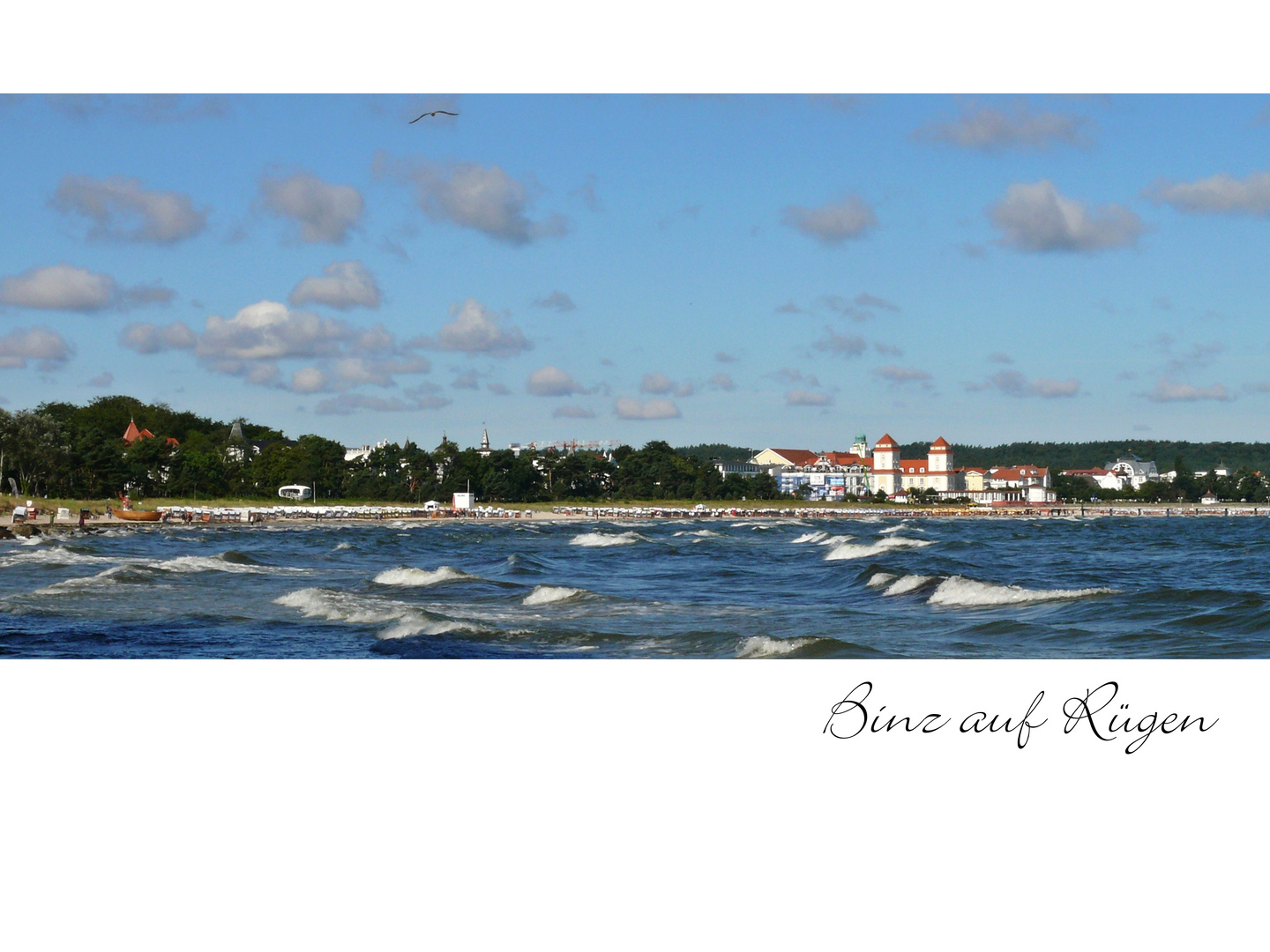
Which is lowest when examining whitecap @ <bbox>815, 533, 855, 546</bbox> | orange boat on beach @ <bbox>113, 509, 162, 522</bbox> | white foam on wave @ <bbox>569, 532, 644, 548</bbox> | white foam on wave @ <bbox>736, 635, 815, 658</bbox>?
whitecap @ <bbox>815, 533, 855, 546</bbox>

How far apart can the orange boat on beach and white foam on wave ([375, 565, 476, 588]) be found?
2133 centimetres

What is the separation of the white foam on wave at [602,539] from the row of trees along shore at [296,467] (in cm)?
1650

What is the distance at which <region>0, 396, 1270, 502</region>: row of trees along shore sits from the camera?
38.3 metres

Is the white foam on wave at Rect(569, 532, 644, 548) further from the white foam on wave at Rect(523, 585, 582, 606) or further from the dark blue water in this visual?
the white foam on wave at Rect(523, 585, 582, 606)

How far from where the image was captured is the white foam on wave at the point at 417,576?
55.4 feet

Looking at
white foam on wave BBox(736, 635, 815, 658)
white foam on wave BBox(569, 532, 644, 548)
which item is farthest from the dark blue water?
white foam on wave BBox(569, 532, 644, 548)

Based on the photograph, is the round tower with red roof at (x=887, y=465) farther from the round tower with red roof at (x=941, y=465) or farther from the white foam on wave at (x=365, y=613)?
the white foam on wave at (x=365, y=613)

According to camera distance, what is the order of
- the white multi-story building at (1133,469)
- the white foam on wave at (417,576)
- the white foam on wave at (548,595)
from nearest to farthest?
1. the white foam on wave at (548,595)
2. the white foam on wave at (417,576)
3. the white multi-story building at (1133,469)

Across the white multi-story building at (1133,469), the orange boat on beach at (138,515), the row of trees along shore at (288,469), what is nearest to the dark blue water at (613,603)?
the orange boat on beach at (138,515)

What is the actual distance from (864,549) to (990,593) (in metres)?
12.0

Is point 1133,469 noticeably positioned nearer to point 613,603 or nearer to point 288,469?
point 288,469

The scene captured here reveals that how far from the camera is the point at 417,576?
17734 mm
